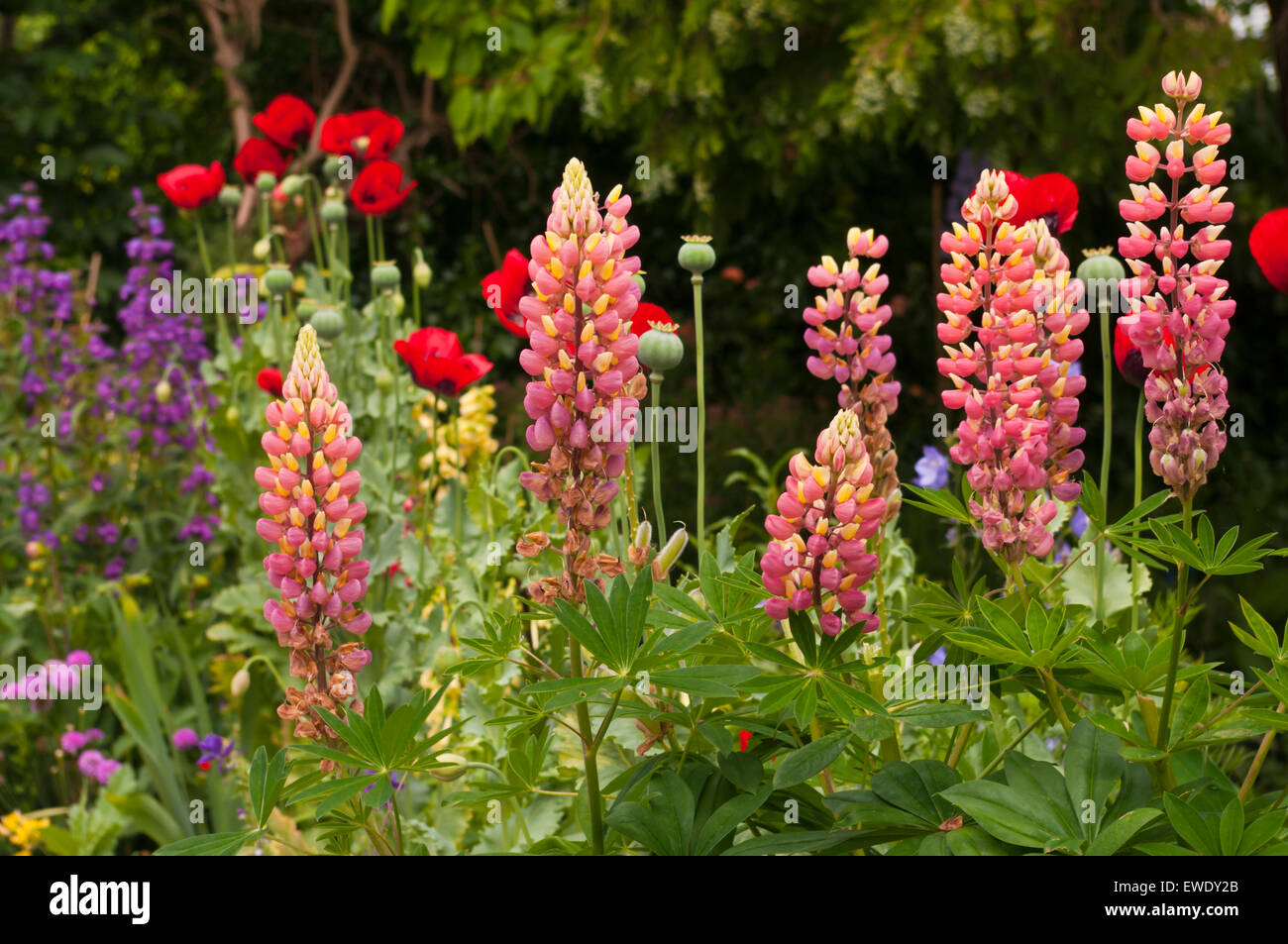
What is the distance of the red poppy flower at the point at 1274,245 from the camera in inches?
44.5

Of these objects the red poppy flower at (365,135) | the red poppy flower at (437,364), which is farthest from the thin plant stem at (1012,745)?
the red poppy flower at (365,135)

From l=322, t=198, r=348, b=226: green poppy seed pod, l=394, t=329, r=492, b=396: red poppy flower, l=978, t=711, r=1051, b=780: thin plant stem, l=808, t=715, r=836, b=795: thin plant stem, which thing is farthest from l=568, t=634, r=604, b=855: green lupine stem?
l=322, t=198, r=348, b=226: green poppy seed pod

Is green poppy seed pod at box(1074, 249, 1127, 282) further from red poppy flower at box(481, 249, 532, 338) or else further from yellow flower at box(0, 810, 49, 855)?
yellow flower at box(0, 810, 49, 855)

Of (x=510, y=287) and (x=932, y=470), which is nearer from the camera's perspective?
(x=510, y=287)

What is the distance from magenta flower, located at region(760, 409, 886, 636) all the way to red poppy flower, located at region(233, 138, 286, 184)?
7.60ft

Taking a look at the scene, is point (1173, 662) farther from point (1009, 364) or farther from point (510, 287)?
point (510, 287)

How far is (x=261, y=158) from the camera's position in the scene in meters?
2.88

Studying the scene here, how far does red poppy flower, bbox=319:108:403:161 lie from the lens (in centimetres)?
247

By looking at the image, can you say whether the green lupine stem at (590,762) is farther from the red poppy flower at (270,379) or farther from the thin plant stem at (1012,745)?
the red poppy flower at (270,379)

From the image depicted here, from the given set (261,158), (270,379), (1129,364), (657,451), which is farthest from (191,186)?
(1129,364)

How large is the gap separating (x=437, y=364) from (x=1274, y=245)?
1313 millimetres

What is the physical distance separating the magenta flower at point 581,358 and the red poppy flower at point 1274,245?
2.02 feet
